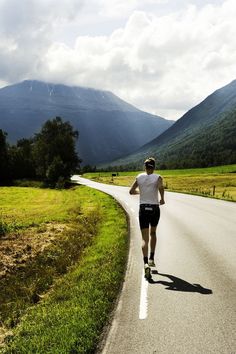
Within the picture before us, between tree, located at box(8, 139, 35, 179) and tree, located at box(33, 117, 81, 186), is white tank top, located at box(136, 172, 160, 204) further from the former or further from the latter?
tree, located at box(8, 139, 35, 179)

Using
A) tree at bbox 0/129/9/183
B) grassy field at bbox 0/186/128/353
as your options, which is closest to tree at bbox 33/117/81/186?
tree at bbox 0/129/9/183

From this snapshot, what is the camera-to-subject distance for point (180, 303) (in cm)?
862

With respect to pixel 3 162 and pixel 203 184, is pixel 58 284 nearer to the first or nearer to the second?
pixel 203 184

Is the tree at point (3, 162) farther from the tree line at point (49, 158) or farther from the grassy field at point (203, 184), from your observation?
the grassy field at point (203, 184)

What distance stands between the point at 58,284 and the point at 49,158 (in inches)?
3205

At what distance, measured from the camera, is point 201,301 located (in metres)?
8.62

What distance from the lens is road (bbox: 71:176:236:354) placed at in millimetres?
6668

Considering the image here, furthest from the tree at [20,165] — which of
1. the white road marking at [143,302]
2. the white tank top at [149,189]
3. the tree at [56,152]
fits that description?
Result: the white road marking at [143,302]

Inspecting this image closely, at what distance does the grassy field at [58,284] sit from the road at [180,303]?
16.2 inches

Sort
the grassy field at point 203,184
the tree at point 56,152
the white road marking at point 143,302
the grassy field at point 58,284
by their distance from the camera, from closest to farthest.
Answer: the grassy field at point 58,284, the white road marking at point 143,302, the grassy field at point 203,184, the tree at point 56,152

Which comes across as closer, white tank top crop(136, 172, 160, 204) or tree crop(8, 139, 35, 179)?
white tank top crop(136, 172, 160, 204)

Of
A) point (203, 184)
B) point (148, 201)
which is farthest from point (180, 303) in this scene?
point (203, 184)

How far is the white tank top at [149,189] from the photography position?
36.3 feet

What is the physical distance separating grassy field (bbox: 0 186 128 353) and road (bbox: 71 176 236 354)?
1.35 feet
